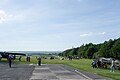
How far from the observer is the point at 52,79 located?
28.5 meters

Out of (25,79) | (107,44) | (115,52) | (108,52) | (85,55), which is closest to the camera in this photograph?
(25,79)

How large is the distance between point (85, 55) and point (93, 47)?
7.39 metres

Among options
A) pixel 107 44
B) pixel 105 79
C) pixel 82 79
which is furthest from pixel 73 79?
pixel 107 44

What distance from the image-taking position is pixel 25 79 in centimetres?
2789

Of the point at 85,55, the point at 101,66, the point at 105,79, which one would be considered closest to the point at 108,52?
the point at 85,55

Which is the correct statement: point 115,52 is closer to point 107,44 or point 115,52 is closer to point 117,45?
point 117,45

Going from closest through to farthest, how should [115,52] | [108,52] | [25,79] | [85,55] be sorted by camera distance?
[25,79], [115,52], [108,52], [85,55]

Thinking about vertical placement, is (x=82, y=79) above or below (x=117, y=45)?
below

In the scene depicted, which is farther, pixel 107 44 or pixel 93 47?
pixel 93 47

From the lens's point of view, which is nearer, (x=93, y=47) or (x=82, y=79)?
(x=82, y=79)

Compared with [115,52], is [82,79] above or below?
below

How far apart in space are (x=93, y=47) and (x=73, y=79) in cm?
15878

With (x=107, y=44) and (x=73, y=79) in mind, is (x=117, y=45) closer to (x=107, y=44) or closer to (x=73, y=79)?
(x=107, y=44)

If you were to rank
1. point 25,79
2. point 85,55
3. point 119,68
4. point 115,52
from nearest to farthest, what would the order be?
point 25,79 → point 119,68 → point 115,52 → point 85,55
